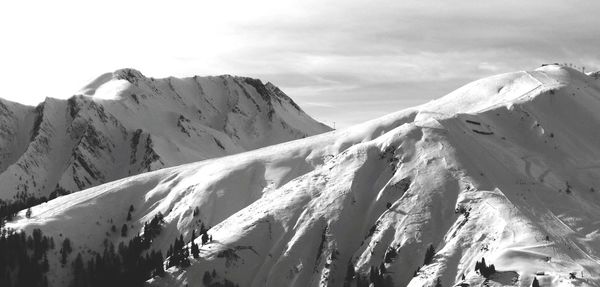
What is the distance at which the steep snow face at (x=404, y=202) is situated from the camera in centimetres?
10538

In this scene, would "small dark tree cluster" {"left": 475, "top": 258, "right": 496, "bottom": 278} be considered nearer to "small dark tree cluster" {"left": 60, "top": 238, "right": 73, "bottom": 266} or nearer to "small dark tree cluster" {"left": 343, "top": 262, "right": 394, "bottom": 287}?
"small dark tree cluster" {"left": 343, "top": 262, "right": 394, "bottom": 287}

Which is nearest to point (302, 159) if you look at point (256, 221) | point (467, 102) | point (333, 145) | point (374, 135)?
point (333, 145)

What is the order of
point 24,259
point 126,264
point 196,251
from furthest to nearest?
point 24,259 < point 126,264 < point 196,251

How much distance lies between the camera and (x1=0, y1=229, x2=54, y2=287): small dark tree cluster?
13588 cm

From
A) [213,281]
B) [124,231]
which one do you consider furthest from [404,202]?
[124,231]

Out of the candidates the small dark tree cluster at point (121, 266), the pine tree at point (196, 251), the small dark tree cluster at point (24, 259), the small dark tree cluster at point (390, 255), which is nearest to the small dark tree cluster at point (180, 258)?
the pine tree at point (196, 251)

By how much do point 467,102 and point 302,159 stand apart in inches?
1862

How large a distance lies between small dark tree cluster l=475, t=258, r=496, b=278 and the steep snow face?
85 cm

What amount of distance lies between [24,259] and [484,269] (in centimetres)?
9726

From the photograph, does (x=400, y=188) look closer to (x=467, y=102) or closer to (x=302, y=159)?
(x=302, y=159)

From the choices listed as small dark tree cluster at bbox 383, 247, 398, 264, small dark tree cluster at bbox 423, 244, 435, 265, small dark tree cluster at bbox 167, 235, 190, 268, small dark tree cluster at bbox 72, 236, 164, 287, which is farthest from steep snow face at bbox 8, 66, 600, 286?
small dark tree cluster at bbox 72, 236, 164, 287

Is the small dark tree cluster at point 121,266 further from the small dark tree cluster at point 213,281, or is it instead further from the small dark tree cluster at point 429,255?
the small dark tree cluster at point 429,255

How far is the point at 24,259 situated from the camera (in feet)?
458

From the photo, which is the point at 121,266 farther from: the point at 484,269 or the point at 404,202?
the point at 484,269
